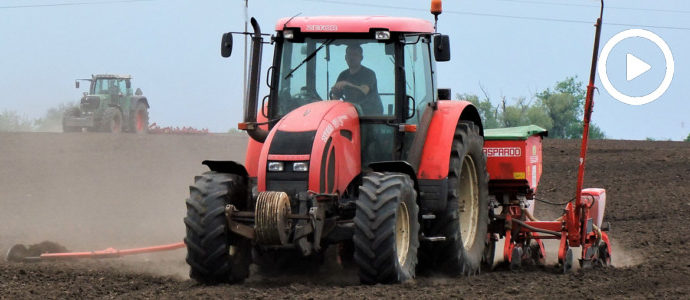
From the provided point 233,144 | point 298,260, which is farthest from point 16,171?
point 298,260

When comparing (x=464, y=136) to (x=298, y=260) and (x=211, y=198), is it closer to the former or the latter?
(x=298, y=260)

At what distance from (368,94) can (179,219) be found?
6408mm

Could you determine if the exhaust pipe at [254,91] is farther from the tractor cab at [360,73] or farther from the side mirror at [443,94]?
the side mirror at [443,94]

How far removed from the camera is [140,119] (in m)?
34.0

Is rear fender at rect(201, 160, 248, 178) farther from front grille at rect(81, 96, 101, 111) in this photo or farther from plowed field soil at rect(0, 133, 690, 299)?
front grille at rect(81, 96, 101, 111)

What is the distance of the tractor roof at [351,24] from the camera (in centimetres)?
937

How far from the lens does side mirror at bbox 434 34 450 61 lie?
9328 millimetres

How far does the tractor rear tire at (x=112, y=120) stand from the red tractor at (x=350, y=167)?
2265 cm

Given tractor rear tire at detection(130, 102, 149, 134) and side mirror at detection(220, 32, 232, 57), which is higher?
side mirror at detection(220, 32, 232, 57)

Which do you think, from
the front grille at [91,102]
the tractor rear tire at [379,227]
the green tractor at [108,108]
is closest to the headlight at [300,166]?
the tractor rear tire at [379,227]

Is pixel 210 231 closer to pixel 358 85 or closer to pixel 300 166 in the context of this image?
pixel 300 166

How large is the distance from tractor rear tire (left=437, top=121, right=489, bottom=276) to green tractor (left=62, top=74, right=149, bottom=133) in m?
22.6

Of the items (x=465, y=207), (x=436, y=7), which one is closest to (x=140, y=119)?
(x=465, y=207)

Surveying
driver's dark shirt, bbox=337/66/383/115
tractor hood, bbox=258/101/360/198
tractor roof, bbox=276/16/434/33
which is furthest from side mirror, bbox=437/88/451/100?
tractor hood, bbox=258/101/360/198
